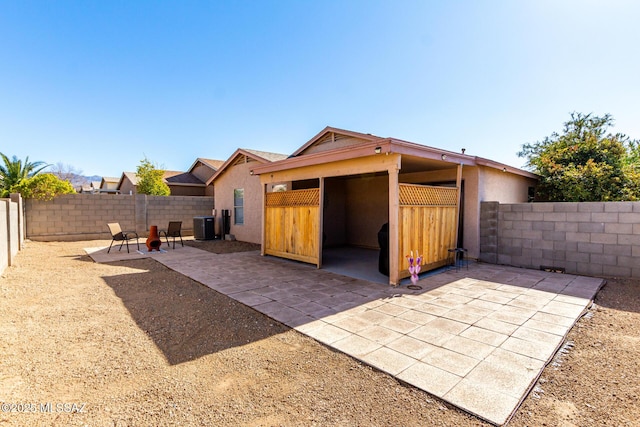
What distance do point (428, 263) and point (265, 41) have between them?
9367mm

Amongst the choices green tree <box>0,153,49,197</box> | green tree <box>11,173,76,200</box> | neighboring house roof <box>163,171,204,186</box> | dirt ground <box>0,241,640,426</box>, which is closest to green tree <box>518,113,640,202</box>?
dirt ground <box>0,241,640,426</box>

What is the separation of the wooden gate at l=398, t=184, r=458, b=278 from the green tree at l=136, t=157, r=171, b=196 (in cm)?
1937

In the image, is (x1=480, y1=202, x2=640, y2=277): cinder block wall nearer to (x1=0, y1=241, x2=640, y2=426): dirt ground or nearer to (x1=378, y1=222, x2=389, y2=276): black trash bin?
(x1=0, y1=241, x2=640, y2=426): dirt ground

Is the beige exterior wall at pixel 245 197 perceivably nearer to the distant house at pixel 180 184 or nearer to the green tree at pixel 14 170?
the distant house at pixel 180 184

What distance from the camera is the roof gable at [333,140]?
Answer: 9320 mm

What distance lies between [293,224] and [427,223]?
10.9 feet

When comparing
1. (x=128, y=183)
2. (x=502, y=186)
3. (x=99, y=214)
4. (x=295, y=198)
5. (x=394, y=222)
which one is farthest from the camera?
(x=128, y=183)

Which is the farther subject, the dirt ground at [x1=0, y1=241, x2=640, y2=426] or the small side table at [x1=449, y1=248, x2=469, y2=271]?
the small side table at [x1=449, y1=248, x2=469, y2=271]

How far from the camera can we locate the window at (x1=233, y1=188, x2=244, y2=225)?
1261cm

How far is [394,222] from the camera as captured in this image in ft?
18.1

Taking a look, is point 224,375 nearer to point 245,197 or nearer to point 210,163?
point 245,197

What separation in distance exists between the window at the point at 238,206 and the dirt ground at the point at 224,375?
816 cm

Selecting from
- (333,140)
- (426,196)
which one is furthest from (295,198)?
(333,140)

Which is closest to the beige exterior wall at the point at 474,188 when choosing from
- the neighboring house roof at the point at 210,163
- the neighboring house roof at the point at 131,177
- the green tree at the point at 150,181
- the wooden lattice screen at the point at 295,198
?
the wooden lattice screen at the point at 295,198
